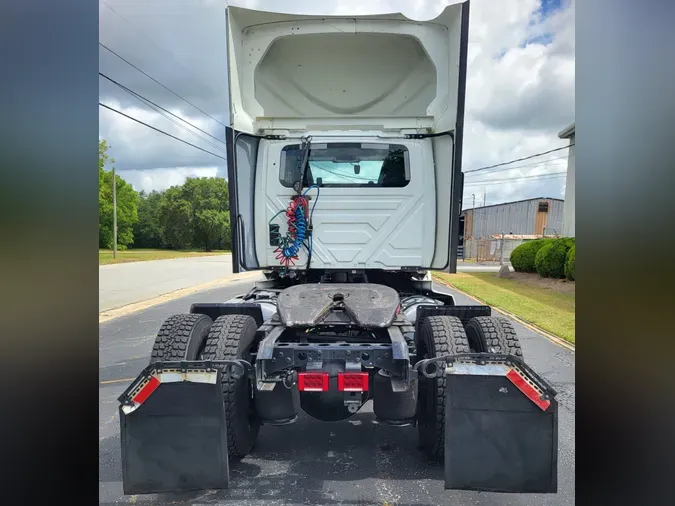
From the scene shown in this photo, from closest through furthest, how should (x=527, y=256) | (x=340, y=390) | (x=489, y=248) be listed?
1. (x=340, y=390)
2. (x=527, y=256)
3. (x=489, y=248)

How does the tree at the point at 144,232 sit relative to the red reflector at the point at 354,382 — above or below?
above

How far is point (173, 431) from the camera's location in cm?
258

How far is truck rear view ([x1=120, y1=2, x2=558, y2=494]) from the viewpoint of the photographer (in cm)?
252

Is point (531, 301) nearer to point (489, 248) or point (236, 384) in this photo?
point (236, 384)

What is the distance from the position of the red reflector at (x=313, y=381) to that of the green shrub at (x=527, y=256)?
14781 millimetres

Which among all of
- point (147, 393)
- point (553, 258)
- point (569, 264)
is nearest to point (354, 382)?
point (147, 393)

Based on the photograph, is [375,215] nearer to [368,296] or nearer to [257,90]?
[368,296]

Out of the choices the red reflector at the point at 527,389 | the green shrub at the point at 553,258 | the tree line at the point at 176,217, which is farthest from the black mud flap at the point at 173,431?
the green shrub at the point at 553,258

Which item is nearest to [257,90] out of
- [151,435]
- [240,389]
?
[240,389]

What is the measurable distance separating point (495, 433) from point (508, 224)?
3319 centimetres

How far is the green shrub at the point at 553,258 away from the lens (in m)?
13.4

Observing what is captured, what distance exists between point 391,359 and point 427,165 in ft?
6.88

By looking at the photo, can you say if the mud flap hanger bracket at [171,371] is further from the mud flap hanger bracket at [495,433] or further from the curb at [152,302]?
the curb at [152,302]

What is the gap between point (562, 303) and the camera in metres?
11.0
